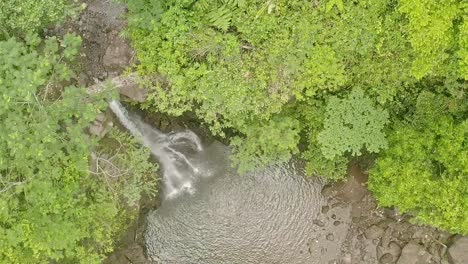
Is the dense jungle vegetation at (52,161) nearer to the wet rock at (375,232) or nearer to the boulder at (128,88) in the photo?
the boulder at (128,88)

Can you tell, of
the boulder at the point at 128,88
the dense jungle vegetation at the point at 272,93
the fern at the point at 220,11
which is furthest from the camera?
the boulder at the point at 128,88

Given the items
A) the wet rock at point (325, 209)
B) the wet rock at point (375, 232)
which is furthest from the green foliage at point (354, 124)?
the wet rock at point (375, 232)

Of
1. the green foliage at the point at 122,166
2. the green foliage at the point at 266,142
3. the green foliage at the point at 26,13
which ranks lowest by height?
the green foliage at the point at 266,142

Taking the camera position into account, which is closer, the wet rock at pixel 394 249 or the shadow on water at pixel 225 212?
the wet rock at pixel 394 249

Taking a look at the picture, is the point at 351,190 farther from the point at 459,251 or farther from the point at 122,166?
the point at 122,166

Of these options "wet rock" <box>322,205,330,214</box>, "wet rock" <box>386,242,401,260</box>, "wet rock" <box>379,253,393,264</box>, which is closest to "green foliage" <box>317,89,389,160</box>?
"wet rock" <box>322,205,330,214</box>

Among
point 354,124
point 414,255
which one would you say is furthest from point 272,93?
point 414,255

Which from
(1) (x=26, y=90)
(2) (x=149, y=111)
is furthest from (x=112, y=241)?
(1) (x=26, y=90)
